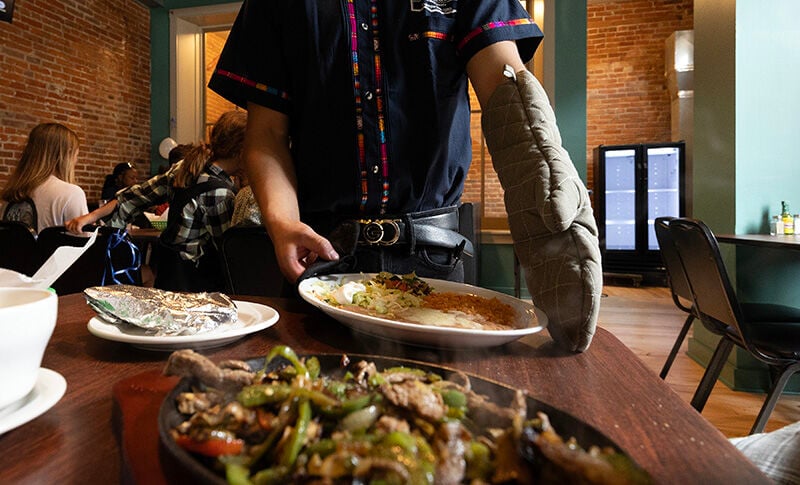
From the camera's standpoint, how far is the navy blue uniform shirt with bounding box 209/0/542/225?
3.52ft

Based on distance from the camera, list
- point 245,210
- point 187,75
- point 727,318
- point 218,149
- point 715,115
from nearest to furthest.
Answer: point 727,318, point 245,210, point 218,149, point 715,115, point 187,75

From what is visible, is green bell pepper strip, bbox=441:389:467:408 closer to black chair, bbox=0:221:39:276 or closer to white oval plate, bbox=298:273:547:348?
white oval plate, bbox=298:273:547:348

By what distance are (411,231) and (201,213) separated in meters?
1.80

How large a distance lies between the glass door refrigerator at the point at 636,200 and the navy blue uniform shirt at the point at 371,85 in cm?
557

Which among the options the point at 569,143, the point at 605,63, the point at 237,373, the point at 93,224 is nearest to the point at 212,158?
the point at 93,224

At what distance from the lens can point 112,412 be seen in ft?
1.40

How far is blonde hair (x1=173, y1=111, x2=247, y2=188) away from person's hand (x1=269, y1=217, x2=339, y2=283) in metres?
1.78

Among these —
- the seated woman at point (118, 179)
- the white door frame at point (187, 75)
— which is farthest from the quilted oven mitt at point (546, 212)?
the white door frame at point (187, 75)

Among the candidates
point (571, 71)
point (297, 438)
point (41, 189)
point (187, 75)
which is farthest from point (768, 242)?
point (187, 75)

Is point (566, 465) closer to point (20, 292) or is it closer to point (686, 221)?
point (20, 292)

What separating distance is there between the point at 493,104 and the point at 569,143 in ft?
13.4

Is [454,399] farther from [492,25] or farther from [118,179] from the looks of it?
[118,179]

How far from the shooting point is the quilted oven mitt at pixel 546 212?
655 millimetres

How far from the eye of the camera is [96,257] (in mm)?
2701
